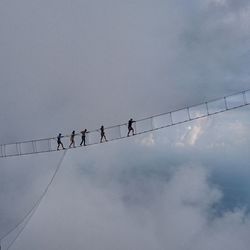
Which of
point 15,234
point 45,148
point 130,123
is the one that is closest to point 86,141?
point 130,123

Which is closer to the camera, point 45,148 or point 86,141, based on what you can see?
point 86,141

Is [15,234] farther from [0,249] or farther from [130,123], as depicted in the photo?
[130,123]

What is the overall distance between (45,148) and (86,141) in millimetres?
8629

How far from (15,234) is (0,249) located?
113 inches

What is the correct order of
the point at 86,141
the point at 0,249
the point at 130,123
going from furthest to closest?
the point at 0,249, the point at 86,141, the point at 130,123

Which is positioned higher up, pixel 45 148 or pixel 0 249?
pixel 45 148

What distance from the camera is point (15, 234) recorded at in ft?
171

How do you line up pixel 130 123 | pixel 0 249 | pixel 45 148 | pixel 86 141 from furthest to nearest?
pixel 0 249, pixel 45 148, pixel 86 141, pixel 130 123

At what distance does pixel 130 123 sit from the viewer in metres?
34.4

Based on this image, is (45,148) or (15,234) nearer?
(45,148)

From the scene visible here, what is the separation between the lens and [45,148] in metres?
43.3

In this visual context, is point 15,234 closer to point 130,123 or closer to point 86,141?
point 86,141

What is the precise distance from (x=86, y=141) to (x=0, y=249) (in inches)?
962

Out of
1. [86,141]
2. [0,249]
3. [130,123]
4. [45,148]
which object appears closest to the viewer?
[130,123]
